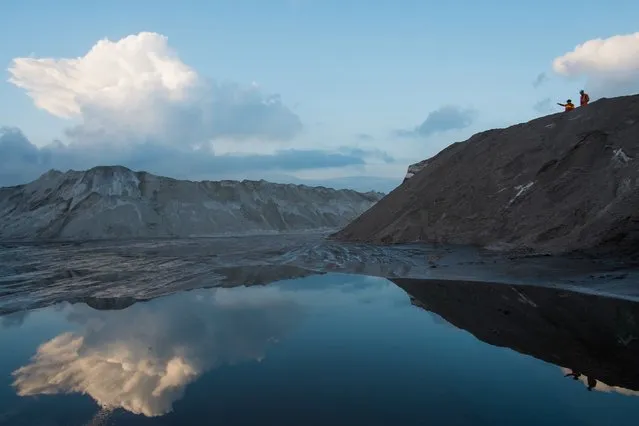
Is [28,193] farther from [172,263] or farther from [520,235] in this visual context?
[520,235]

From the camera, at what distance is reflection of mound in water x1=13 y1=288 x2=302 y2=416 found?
5.04 m

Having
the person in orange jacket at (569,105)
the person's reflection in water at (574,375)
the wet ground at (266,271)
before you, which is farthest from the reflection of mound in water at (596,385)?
the person in orange jacket at (569,105)

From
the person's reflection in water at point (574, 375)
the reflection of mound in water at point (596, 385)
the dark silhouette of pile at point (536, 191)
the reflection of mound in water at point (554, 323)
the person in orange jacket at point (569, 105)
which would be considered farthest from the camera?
the person in orange jacket at point (569, 105)

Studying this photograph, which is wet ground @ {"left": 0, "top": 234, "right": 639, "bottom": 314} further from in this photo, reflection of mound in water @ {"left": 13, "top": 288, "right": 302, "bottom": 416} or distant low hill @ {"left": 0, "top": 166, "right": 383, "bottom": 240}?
distant low hill @ {"left": 0, "top": 166, "right": 383, "bottom": 240}

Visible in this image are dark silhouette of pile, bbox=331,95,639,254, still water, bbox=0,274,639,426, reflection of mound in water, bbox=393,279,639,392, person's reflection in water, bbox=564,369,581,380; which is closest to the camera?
still water, bbox=0,274,639,426

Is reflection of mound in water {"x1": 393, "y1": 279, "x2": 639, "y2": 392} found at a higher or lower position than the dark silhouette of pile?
lower

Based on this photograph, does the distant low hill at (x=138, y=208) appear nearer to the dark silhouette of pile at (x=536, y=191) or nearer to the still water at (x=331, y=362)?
the dark silhouette of pile at (x=536, y=191)

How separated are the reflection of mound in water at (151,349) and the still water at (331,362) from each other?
0.03m

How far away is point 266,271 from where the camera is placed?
14492 millimetres

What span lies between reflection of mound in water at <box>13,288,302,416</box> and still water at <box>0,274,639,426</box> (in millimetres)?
28

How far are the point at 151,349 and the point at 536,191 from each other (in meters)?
14.6

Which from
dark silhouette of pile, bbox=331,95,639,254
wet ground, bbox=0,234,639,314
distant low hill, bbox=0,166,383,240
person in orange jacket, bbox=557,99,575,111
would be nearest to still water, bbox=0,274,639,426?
wet ground, bbox=0,234,639,314

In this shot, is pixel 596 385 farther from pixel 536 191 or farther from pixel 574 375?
pixel 536 191

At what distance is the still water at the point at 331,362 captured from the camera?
4.32m
